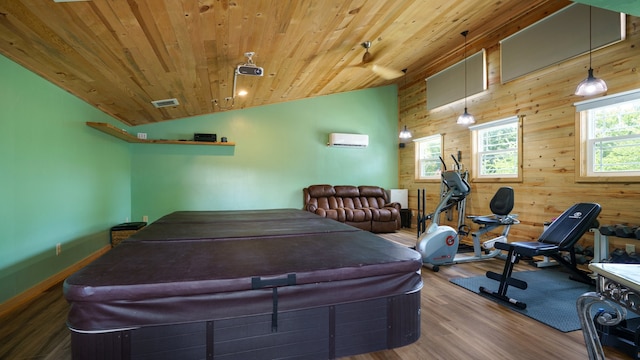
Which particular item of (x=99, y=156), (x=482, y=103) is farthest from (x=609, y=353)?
(x=99, y=156)

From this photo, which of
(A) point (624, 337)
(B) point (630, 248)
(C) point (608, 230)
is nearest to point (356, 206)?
(C) point (608, 230)

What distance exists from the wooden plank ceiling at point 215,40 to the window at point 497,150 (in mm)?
1436

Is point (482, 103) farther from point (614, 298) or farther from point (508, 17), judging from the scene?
point (614, 298)

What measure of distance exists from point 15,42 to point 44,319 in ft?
6.97

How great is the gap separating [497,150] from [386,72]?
2739 mm

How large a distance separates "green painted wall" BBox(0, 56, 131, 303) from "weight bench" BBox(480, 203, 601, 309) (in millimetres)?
4259

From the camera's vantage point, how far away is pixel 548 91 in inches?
152

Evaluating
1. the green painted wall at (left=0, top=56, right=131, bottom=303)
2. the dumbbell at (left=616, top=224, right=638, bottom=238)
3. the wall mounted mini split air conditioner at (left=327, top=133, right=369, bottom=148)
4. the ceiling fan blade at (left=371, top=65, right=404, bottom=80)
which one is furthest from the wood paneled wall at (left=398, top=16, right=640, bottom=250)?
the green painted wall at (left=0, top=56, right=131, bottom=303)

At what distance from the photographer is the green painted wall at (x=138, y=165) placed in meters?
2.43

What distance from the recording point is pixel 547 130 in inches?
153

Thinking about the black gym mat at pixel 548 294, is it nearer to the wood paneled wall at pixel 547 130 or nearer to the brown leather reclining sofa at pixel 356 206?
the wood paneled wall at pixel 547 130

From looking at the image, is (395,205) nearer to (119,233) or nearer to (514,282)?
(514,282)

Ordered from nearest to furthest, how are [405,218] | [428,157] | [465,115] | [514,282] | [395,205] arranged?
[514,282]
[465,115]
[395,205]
[428,157]
[405,218]

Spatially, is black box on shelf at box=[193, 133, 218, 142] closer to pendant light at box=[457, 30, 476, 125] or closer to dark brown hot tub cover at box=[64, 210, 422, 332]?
dark brown hot tub cover at box=[64, 210, 422, 332]
